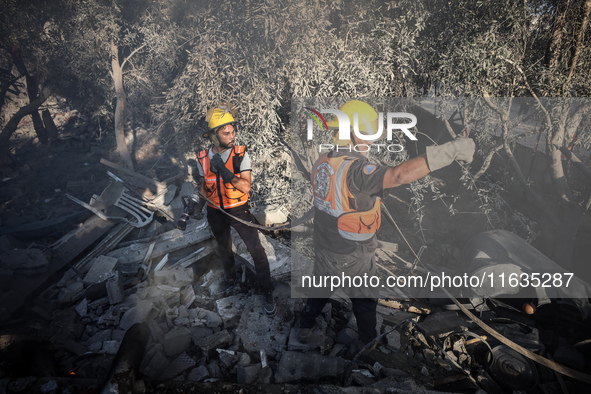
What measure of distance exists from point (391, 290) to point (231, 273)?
251 centimetres

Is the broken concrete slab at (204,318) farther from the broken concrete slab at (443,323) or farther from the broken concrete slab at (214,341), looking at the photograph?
the broken concrete slab at (443,323)

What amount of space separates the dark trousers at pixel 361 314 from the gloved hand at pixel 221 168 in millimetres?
1744

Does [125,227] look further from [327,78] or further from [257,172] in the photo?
[327,78]

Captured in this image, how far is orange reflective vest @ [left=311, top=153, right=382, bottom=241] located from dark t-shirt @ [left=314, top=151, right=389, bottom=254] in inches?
2.2

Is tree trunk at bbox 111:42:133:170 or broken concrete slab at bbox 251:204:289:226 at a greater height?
tree trunk at bbox 111:42:133:170

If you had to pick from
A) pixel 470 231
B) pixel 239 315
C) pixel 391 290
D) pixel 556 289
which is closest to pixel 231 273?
pixel 239 315

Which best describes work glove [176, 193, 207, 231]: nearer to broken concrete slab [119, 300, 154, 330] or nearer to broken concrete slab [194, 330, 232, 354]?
broken concrete slab [119, 300, 154, 330]

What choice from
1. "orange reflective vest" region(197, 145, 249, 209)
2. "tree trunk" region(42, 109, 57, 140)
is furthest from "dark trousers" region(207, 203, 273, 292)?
"tree trunk" region(42, 109, 57, 140)

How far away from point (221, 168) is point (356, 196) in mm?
1745

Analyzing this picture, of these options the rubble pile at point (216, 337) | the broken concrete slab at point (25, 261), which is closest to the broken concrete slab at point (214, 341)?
the rubble pile at point (216, 337)

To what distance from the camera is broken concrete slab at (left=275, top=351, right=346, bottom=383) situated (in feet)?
10.0

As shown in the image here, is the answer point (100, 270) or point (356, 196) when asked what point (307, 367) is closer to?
point (356, 196)

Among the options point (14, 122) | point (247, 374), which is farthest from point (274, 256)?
point (14, 122)

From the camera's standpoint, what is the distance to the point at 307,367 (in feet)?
10.2
